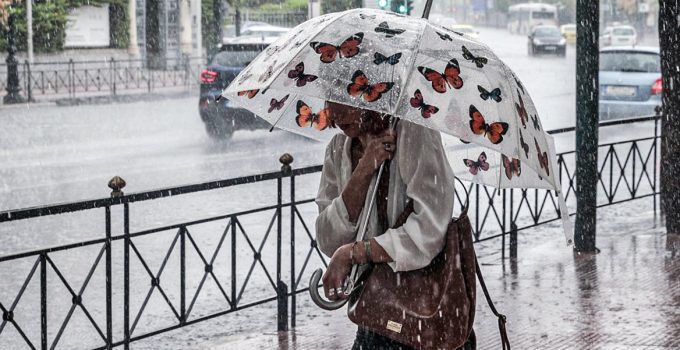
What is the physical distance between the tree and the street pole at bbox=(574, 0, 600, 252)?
3.23 feet

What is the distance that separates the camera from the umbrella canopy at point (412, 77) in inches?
151

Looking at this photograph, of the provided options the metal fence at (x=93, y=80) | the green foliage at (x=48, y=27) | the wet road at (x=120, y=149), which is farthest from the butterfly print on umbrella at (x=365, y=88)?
the green foliage at (x=48, y=27)

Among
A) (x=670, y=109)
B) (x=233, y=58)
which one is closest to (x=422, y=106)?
(x=670, y=109)

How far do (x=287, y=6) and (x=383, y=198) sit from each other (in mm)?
51554

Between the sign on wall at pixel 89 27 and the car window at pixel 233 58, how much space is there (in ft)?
57.3

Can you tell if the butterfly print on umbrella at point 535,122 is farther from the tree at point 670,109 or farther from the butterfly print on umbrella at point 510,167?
the tree at point 670,109

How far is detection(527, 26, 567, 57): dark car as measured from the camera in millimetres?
56688

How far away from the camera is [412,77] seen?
12.7ft

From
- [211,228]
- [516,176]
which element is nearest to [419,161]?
[516,176]

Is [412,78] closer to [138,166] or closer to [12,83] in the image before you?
[138,166]

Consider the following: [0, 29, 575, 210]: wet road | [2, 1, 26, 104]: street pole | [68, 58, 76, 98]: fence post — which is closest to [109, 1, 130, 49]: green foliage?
[68, 58, 76, 98]: fence post

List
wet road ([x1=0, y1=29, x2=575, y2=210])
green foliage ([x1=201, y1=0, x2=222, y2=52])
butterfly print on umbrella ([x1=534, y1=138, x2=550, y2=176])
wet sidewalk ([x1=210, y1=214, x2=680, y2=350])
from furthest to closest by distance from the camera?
green foliage ([x1=201, y1=0, x2=222, y2=52]), wet road ([x1=0, y1=29, x2=575, y2=210]), wet sidewalk ([x1=210, y1=214, x2=680, y2=350]), butterfly print on umbrella ([x1=534, y1=138, x2=550, y2=176])

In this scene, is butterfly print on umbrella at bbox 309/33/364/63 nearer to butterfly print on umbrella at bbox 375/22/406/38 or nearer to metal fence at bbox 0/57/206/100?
butterfly print on umbrella at bbox 375/22/406/38

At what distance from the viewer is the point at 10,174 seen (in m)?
15.5
